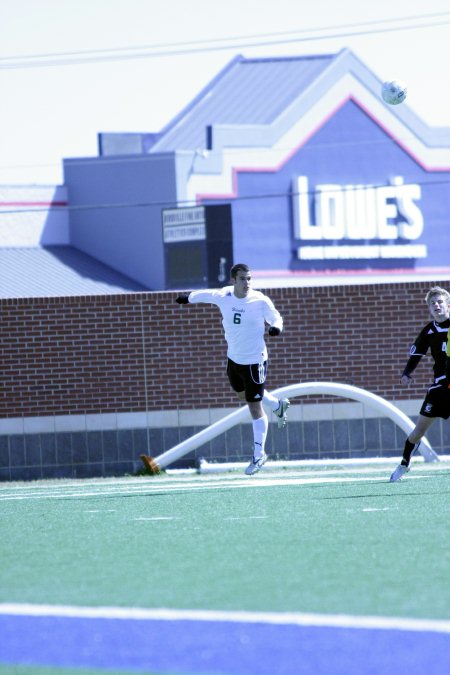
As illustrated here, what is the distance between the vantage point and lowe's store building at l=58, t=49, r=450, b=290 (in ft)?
154

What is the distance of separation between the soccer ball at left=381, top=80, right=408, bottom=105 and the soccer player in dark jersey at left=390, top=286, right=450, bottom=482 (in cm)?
1095

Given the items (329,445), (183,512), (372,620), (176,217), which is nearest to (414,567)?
(372,620)

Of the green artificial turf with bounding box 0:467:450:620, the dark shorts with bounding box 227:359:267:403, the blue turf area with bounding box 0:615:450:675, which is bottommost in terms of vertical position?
the green artificial turf with bounding box 0:467:450:620

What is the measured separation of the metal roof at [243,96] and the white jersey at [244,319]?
3983 centimetres

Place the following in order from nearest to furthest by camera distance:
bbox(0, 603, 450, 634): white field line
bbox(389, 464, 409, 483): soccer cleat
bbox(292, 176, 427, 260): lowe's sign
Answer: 1. bbox(0, 603, 450, 634): white field line
2. bbox(389, 464, 409, 483): soccer cleat
3. bbox(292, 176, 427, 260): lowe's sign

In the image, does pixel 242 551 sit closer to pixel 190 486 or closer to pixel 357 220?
pixel 190 486

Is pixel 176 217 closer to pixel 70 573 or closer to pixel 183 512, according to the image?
pixel 183 512

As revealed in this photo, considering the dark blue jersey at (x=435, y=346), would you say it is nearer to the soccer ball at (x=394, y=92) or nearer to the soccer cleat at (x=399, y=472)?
the soccer cleat at (x=399, y=472)

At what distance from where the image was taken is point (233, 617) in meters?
5.89

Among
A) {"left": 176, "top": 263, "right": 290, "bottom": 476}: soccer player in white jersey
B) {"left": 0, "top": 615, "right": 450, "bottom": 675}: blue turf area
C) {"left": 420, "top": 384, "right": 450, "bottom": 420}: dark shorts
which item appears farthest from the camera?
{"left": 176, "top": 263, "right": 290, "bottom": 476}: soccer player in white jersey

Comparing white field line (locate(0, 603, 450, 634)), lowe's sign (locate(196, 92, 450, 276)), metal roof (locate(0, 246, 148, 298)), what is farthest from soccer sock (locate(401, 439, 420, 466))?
lowe's sign (locate(196, 92, 450, 276))

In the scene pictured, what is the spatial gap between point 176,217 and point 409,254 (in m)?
9.39

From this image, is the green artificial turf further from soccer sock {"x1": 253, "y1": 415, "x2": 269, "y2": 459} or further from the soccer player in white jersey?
the soccer player in white jersey

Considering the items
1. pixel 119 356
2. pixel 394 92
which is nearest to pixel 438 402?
pixel 119 356
